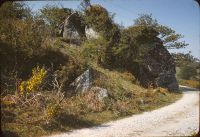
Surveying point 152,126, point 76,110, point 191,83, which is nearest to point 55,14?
point 76,110

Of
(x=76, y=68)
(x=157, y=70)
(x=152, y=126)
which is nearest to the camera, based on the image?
(x=152, y=126)

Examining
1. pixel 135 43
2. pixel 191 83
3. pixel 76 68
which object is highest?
pixel 135 43

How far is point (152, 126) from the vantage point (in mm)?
12820

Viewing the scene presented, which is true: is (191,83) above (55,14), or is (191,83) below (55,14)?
below

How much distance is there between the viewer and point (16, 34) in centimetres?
1608

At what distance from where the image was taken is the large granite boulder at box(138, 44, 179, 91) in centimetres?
2656

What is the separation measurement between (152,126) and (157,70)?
14.8 meters

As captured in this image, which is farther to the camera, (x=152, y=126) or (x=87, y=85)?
(x=87, y=85)

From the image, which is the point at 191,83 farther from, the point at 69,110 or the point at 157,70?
Result: the point at 69,110

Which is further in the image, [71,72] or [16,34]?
[71,72]

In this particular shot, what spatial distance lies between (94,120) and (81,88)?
3416 mm

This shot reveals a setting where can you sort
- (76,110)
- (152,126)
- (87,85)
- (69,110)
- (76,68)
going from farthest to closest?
(76,68)
(87,85)
(76,110)
(69,110)
(152,126)

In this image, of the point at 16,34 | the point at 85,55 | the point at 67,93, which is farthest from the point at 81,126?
the point at 85,55

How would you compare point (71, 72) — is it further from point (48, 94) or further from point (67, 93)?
point (48, 94)
